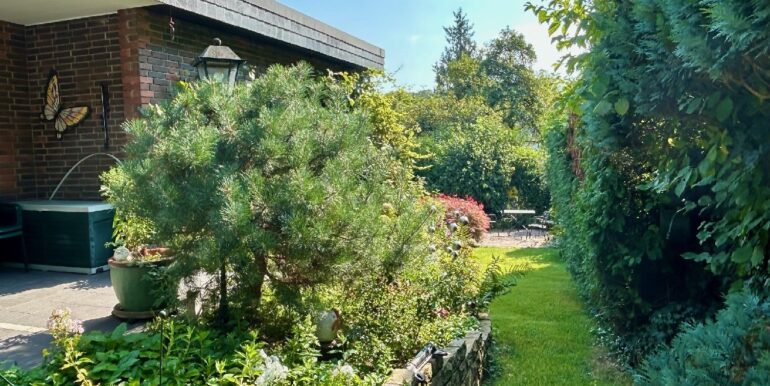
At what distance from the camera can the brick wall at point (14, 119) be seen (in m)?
6.41

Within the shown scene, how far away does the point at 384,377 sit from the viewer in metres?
3.04

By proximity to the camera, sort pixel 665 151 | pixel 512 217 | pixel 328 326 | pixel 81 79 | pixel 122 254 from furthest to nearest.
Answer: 1. pixel 512 217
2. pixel 81 79
3. pixel 122 254
4. pixel 328 326
5. pixel 665 151

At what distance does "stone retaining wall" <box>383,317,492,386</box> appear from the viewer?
312 centimetres

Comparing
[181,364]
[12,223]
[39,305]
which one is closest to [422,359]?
[181,364]

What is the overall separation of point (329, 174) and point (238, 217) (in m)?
0.63

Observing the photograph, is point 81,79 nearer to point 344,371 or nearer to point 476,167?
point 344,371

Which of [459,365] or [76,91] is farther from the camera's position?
[76,91]

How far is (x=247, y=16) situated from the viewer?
6.93m

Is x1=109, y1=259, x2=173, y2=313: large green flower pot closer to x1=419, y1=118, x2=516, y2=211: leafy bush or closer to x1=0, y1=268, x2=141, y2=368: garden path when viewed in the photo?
x1=0, y1=268, x2=141, y2=368: garden path

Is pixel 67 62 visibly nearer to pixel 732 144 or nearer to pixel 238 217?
pixel 238 217

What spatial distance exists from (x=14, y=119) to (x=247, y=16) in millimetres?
3035

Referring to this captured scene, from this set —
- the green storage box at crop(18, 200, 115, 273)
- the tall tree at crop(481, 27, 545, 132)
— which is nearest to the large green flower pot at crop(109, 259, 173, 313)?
the green storage box at crop(18, 200, 115, 273)

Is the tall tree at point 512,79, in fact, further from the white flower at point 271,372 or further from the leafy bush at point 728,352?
the leafy bush at point 728,352

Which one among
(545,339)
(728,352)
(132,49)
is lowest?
(545,339)
